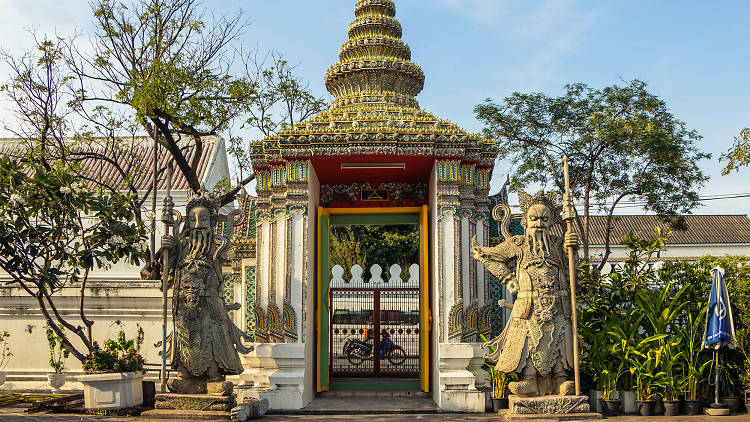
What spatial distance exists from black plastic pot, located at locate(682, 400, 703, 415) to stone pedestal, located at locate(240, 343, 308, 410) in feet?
16.8

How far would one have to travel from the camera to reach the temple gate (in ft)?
29.2

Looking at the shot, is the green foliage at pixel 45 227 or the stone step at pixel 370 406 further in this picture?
the stone step at pixel 370 406

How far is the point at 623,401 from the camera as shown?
28.0 feet

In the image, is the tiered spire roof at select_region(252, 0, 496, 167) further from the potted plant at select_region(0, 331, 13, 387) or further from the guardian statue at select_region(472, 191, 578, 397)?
the potted plant at select_region(0, 331, 13, 387)

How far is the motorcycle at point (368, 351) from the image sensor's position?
11.7 metres

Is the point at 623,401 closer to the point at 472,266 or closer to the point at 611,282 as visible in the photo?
the point at 611,282

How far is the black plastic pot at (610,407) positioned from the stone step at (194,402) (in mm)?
4873

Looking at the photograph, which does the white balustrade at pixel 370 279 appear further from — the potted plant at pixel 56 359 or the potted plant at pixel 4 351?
the potted plant at pixel 4 351

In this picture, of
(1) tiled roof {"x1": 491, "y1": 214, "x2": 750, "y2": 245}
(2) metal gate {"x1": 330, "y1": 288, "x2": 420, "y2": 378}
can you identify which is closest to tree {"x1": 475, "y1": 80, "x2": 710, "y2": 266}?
(2) metal gate {"x1": 330, "y1": 288, "x2": 420, "y2": 378}

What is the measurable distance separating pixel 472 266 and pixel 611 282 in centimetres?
214

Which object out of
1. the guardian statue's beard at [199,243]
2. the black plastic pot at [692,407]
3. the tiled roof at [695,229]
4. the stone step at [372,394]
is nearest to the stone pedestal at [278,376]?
the stone step at [372,394]

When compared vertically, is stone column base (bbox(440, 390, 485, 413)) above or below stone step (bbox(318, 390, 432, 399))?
above

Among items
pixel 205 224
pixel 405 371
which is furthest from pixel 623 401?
pixel 205 224

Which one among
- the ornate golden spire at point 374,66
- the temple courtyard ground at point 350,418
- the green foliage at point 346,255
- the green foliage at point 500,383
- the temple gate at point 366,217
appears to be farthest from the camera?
the green foliage at point 346,255
